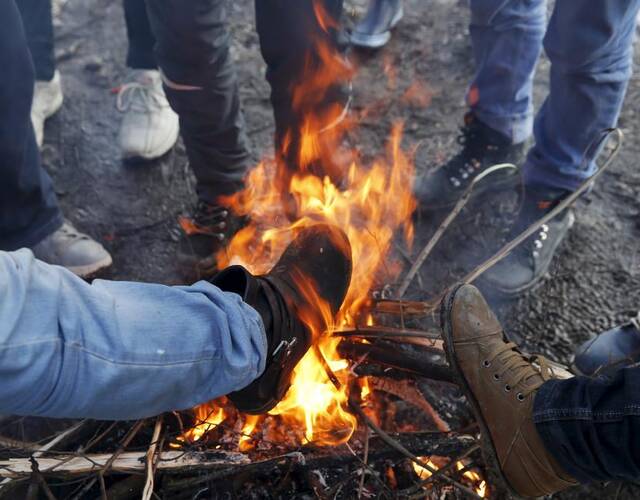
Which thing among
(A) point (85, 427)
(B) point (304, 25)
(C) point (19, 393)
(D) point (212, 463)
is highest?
(B) point (304, 25)

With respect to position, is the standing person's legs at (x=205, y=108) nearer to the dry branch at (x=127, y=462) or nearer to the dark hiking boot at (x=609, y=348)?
the dry branch at (x=127, y=462)

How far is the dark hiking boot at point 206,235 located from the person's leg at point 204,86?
76mm

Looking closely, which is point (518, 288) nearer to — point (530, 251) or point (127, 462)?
point (530, 251)

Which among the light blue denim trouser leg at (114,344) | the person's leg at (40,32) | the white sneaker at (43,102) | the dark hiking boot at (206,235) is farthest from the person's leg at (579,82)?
the white sneaker at (43,102)

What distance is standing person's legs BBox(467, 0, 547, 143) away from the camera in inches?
107

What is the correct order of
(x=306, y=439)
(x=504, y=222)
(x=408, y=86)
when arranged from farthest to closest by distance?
(x=408, y=86), (x=504, y=222), (x=306, y=439)

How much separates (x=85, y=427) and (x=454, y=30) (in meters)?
3.57

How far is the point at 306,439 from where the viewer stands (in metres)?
1.97

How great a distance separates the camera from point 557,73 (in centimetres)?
248

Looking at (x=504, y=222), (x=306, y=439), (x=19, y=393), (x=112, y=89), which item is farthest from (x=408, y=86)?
(x=19, y=393)

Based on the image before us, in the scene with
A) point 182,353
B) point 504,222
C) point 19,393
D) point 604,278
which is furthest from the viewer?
point 504,222

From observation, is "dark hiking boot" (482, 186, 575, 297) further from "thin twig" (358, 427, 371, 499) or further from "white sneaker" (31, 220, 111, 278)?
"white sneaker" (31, 220, 111, 278)

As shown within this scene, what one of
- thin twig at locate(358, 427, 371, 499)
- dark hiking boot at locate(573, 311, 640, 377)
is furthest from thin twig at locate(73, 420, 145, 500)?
dark hiking boot at locate(573, 311, 640, 377)

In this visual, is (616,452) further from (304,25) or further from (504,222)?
(304,25)
